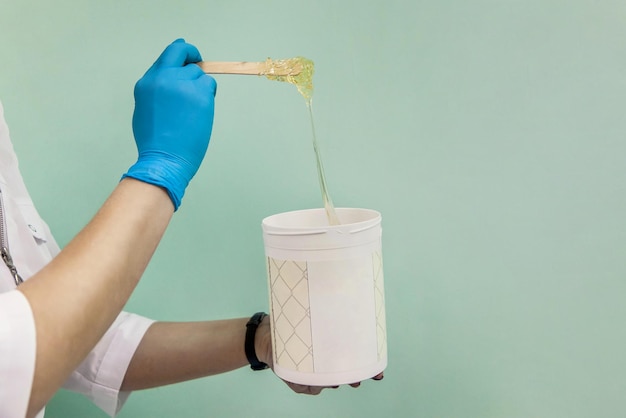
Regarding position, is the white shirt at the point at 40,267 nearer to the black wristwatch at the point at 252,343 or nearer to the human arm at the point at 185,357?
the human arm at the point at 185,357

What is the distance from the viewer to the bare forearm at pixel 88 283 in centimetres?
54

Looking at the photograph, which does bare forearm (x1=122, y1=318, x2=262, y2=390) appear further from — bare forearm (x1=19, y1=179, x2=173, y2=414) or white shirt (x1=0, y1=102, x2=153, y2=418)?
bare forearm (x1=19, y1=179, x2=173, y2=414)

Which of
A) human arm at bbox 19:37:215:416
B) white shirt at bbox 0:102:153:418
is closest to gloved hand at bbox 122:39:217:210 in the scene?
human arm at bbox 19:37:215:416

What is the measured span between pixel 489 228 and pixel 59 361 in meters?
0.67

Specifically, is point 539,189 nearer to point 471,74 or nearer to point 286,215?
point 471,74

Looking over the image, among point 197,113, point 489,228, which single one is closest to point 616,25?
point 489,228

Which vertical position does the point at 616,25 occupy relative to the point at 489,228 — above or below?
above

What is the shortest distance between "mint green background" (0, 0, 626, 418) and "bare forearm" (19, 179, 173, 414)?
36 cm

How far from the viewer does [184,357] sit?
0.90 meters

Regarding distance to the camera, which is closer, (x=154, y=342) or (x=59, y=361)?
(x=59, y=361)

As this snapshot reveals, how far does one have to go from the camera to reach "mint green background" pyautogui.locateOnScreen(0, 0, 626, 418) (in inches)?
37.7

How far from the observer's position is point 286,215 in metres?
0.79

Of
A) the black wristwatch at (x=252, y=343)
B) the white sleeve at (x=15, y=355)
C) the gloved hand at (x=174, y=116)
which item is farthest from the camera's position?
the black wristwatch at (x=252, y=343)

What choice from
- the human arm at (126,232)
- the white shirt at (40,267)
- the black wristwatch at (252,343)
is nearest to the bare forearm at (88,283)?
the human arm at (126,232)
